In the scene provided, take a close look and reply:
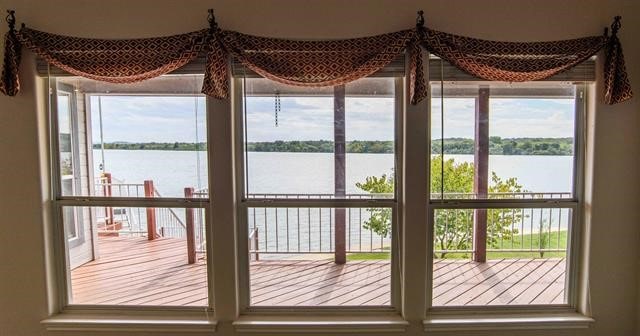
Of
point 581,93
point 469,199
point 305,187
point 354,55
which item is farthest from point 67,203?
point 581,93

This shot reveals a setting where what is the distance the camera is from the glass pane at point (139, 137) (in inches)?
78.0

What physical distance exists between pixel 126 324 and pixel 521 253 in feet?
8.58

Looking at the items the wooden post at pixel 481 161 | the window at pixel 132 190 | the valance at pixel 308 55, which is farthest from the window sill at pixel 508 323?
the window at pixel 132 190

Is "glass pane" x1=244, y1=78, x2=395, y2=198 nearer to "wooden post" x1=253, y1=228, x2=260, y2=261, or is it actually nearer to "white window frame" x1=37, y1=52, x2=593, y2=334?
"white window frame" x1=37, y1=52, x2=593, y2=334

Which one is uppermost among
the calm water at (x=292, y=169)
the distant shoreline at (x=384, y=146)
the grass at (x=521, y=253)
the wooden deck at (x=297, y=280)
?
the distant shoreline at (x=384, y=146)

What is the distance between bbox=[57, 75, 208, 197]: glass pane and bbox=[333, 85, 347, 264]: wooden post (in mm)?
825

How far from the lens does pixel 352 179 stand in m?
2.02

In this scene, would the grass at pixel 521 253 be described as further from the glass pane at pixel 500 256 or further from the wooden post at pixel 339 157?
the wooden post at pixel 339 157

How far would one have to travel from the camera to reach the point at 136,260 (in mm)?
2143

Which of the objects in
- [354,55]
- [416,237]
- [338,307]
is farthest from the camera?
[338,307]

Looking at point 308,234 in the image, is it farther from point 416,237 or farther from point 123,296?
point 123,296

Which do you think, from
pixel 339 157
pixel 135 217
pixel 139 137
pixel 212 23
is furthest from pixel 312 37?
pixel 135 217

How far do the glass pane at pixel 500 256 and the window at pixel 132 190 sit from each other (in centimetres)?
157

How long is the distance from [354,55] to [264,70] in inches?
20.2
